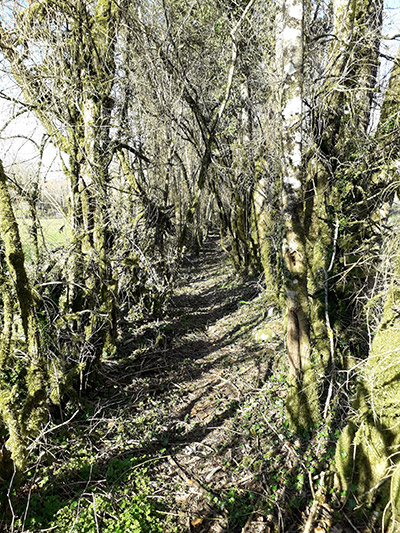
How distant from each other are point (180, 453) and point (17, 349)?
232cm

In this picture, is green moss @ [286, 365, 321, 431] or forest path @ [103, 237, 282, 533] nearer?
forest path @ [103, 237, 282, 533]

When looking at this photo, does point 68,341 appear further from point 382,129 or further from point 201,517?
point 382,129

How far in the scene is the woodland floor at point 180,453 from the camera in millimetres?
3219

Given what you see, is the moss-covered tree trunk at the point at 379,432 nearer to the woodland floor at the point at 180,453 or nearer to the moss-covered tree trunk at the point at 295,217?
the woodland floor at the point at 180,453

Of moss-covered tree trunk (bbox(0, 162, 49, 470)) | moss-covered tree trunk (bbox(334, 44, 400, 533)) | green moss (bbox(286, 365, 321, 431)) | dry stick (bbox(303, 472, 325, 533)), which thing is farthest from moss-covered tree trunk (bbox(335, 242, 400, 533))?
moss-covered tree trunk (bbox(0, 162, 49, 470))

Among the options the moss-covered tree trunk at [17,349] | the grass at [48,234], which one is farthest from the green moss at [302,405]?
the grass at [48,234]

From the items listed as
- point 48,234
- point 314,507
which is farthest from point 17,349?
point 314,507

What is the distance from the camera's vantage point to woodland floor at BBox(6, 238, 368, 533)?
322cm

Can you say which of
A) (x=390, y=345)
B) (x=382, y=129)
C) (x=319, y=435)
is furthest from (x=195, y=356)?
(x=382, y=129)

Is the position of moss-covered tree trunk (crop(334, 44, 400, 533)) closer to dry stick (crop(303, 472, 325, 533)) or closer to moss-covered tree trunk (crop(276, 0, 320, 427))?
dry stick (crop(303, 472, 325, 533))

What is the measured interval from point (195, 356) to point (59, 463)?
124 inches

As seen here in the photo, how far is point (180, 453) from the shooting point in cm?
413

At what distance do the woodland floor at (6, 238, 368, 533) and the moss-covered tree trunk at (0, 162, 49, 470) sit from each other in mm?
300

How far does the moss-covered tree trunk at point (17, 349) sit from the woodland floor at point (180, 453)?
30 cm
